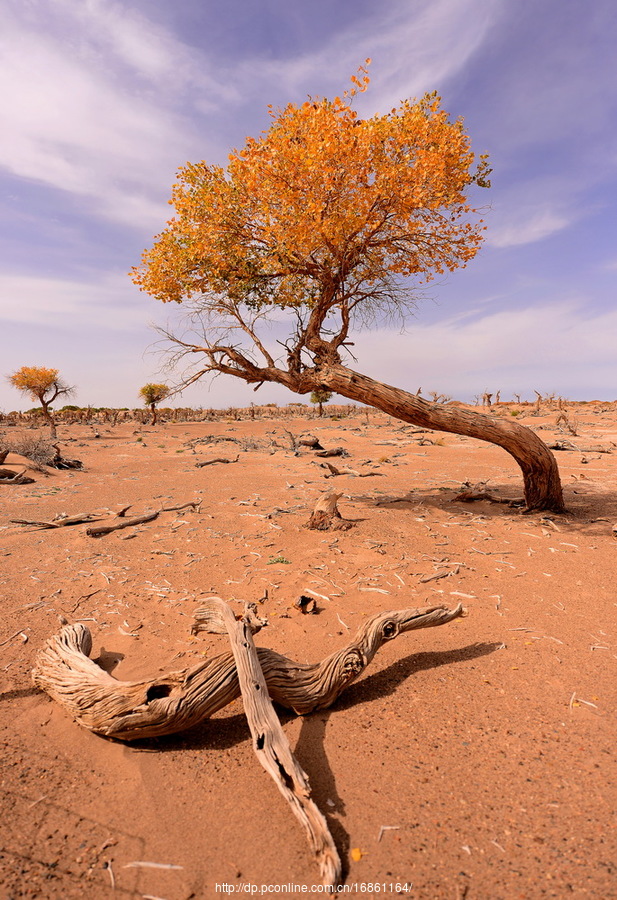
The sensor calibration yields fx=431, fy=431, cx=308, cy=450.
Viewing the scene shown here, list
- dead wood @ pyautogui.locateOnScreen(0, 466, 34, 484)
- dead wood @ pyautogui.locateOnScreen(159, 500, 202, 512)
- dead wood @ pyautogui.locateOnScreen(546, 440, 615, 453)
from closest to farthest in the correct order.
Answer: dead wood @ pyautogui.locateOnScreen(159, 500, 202, 512) < dead wood @ pyautogui.locateOnScreen(0, 466, 34, 484) < dead wood @ pyautogui.locateOnScreen(546, 440, 615, 453)

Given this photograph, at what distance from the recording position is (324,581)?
5758mm

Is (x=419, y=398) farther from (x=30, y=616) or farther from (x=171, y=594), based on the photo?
(x=30, y=616)

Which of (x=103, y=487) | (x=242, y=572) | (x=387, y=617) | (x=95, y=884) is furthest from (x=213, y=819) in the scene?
(x=103, y=487)

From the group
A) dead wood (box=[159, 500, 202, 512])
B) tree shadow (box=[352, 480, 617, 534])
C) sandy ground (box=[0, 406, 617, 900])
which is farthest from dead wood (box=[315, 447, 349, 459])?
sandy ground (box=[0, 406, 617, 900])

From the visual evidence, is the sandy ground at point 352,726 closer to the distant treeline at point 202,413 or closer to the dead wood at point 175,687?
the dead wood at point 175,687

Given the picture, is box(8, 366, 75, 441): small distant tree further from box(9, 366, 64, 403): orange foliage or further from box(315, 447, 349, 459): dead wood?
box(315, 447, 349, 459): dead wood

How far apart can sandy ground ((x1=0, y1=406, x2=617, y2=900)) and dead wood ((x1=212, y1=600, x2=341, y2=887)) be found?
15 cm

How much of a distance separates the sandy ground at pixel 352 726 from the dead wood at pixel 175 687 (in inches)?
6.8

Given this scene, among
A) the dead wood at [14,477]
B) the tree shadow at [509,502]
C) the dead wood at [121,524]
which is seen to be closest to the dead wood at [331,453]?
the tree shadow at [509,502]

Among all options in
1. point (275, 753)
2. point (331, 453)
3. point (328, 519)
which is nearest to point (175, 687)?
point (275, 753)

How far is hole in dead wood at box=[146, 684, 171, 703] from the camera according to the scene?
3205 millimetres

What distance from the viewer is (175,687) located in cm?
326

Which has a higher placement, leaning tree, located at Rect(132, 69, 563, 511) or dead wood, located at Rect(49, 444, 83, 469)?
leaning tree, located at Rect(132, 69, 563, 511)

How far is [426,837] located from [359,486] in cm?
946
